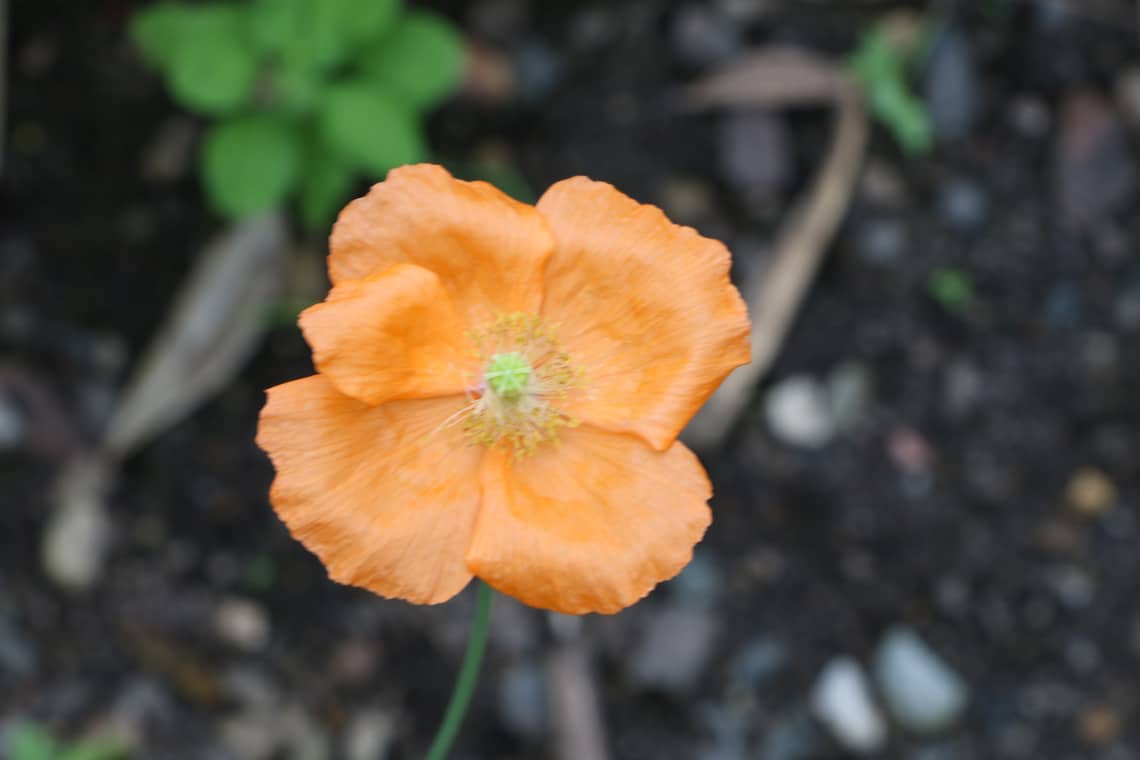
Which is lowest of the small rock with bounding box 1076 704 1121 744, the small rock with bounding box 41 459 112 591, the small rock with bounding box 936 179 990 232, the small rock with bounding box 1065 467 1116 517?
the small rock with bounding box 1076 704 1121 744

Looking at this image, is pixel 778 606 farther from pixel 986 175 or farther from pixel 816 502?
pixel 986 175

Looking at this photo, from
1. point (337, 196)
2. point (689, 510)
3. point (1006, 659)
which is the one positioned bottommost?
point (1006, 659)

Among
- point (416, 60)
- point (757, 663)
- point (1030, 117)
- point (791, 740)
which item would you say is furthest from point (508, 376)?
point (1030, 117)

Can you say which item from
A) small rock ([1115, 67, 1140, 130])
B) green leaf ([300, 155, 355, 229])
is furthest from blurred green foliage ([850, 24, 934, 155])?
green leaf ([300, 155, 355, 229])

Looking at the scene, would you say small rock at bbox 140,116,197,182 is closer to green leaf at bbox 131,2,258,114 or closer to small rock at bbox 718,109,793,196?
green leaf at bbox 131,2,258,114

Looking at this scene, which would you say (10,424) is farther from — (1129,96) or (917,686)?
(1129,96)

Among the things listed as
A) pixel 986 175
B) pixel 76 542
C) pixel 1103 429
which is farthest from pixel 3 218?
pixel 1103 429

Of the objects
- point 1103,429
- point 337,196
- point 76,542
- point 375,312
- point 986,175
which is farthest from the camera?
point 986,175
